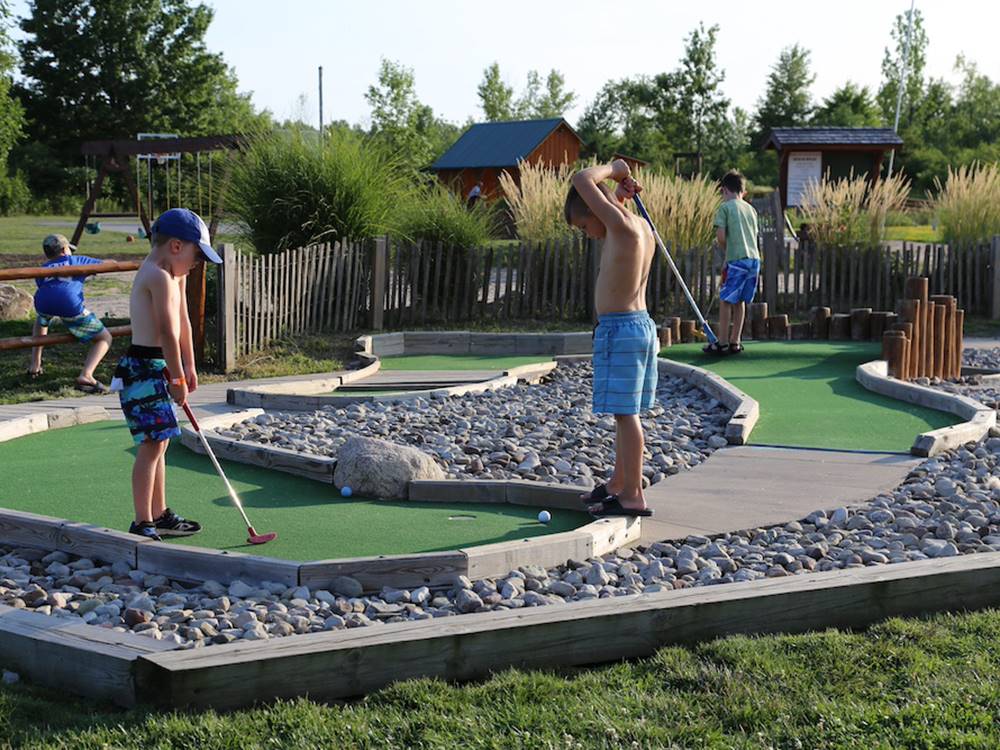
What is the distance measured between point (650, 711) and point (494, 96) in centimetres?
6388

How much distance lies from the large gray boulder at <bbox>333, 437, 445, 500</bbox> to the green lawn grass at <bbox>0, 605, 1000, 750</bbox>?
94.2 inches

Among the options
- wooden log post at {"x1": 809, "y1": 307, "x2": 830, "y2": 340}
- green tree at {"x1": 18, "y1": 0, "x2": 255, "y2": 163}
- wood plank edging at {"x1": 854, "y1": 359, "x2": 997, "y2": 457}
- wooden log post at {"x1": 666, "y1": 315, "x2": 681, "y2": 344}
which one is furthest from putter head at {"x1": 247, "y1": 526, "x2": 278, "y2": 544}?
green tree at {"x1": 18, "y1": 0, "x2": 255, "y2": 163}

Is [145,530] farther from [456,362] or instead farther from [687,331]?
[687,331]

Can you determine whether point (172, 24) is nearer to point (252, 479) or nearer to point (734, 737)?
point (252, 479)

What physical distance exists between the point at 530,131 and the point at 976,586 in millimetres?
37048

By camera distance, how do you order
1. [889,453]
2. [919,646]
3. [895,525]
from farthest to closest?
1. [889,453]
2. [895,525]
3. [919,646]

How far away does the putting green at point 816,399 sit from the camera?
7.74 metres

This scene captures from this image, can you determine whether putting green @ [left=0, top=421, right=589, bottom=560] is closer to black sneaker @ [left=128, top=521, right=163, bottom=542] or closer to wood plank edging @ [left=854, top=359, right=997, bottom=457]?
black sneaker @ [left=128, top=521, right=163, bottom=542]

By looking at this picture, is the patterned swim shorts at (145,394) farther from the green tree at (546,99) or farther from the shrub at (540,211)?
the green tree at (546,99)

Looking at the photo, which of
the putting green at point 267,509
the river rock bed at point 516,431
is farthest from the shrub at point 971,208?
the putting green at point 267,509

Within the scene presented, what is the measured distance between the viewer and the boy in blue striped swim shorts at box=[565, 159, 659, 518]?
5.40m

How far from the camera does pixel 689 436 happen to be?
8.12m

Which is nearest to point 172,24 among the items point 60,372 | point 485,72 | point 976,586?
point 485,72

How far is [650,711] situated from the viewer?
3.43 metres
